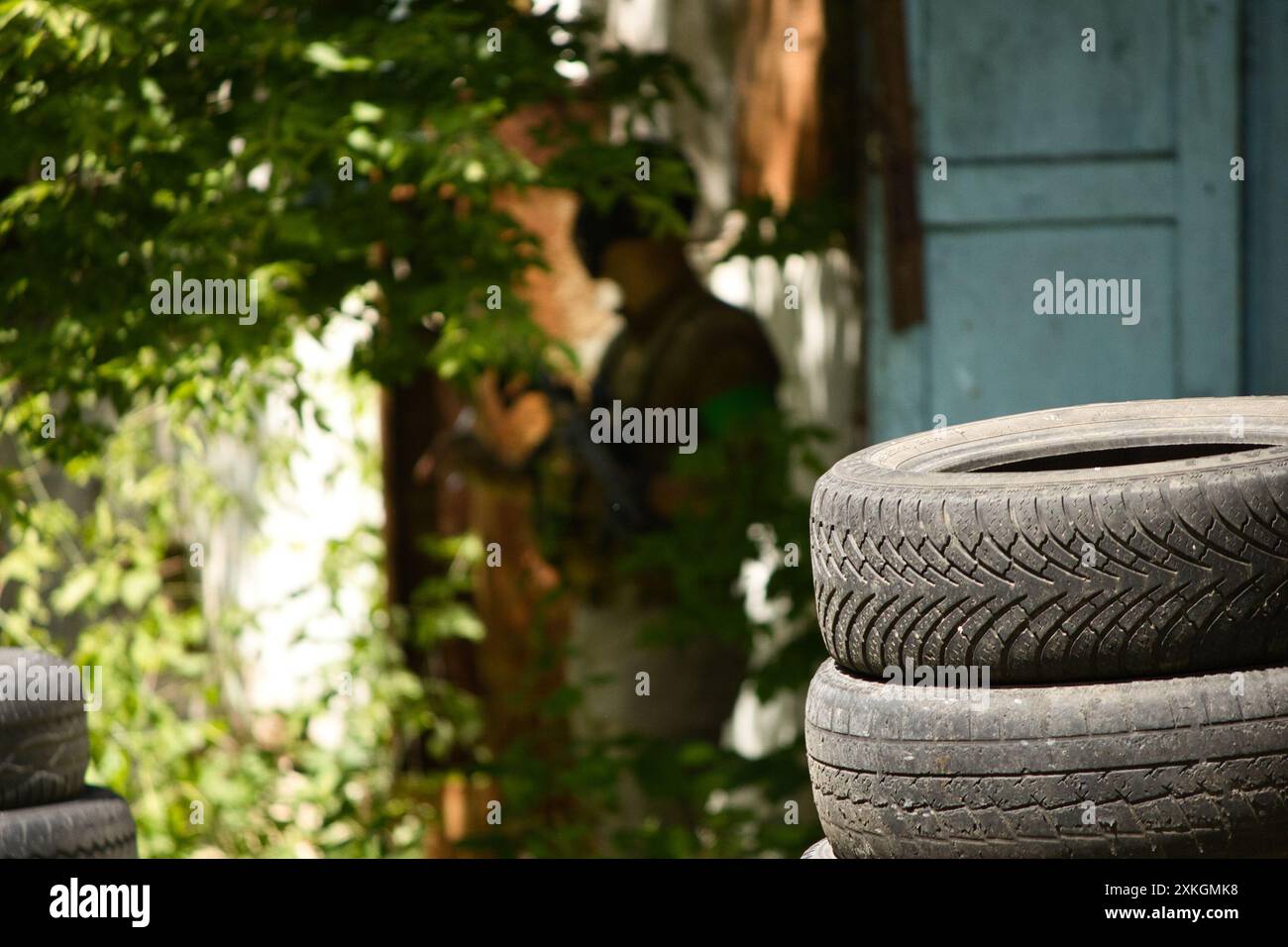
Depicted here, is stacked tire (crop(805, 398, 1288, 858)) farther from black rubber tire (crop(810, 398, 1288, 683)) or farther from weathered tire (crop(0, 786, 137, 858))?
weathered tire (crop(0, 786, 137, 858))

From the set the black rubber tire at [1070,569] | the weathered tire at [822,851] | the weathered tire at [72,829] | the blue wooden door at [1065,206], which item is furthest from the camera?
the blue wooden door at [1065,206]

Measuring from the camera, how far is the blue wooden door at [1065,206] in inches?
148

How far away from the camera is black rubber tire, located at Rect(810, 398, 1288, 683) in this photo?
2.08 metres

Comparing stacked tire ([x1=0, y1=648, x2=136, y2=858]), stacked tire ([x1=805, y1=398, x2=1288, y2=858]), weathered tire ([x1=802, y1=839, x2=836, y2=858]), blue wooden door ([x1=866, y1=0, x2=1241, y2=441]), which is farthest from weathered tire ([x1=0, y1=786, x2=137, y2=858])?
blue wooden door ([x1=866, y1=0, x2=1241, y2=441])

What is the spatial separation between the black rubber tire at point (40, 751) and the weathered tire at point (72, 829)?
0.03 metres

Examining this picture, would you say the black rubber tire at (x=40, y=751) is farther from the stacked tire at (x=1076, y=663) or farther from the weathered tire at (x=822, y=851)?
the stacked tire at (x=1076, y=663)

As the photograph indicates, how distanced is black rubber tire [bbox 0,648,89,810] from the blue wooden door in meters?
2.13

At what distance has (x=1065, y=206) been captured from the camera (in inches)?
152

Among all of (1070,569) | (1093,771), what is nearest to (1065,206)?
(1070,569)

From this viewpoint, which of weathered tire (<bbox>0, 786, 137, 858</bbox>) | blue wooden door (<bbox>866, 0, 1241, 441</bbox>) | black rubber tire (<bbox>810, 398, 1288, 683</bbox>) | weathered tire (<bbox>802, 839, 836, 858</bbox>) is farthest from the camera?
blue wooden door (<bbox>866, 0, 1241, 441</bbox>)

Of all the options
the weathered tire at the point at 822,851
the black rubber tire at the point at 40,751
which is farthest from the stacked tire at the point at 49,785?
Result: the weathered tire at the point at 822,851

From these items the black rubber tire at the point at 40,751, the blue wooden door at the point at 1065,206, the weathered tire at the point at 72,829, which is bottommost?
the weathered tire at the point at 72,829

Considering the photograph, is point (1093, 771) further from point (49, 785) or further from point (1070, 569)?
point (49, 785)
